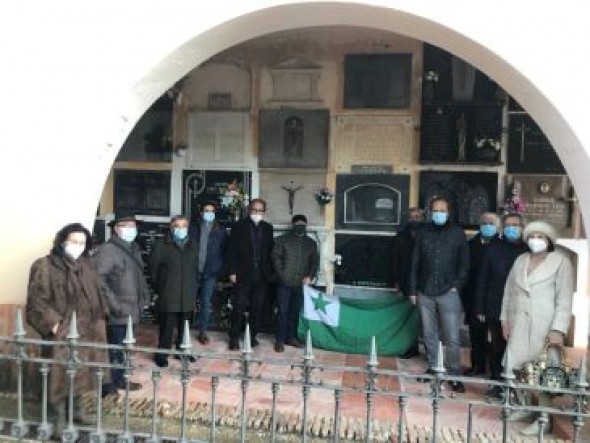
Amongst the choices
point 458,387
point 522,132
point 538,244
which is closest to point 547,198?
point 522,132

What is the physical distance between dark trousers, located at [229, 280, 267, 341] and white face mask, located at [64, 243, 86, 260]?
6.83 ft

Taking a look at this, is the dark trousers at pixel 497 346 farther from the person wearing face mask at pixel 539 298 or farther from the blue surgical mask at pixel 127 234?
the blue surgical mask at pixel 127 234

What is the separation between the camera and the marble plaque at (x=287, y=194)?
632cm

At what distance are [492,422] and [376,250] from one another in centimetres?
260

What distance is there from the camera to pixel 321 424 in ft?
12.1

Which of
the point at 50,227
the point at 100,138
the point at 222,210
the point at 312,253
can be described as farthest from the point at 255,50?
the point at 50,227

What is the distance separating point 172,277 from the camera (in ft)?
16.3

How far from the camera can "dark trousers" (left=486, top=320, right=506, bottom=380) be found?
4582 mm

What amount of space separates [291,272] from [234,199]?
119 cm

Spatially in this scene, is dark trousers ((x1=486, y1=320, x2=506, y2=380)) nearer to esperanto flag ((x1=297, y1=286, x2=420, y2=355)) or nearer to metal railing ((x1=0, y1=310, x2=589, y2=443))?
metal railing ((x1=0, y1=310, x2=589, y2=443))

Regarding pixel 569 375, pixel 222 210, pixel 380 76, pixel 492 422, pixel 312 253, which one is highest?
pixel 380 76

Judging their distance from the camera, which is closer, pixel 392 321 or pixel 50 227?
pixel 50 227

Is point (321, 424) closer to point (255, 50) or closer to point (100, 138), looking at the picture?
point (100, 138)

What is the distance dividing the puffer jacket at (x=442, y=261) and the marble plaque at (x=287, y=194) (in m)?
1.81
